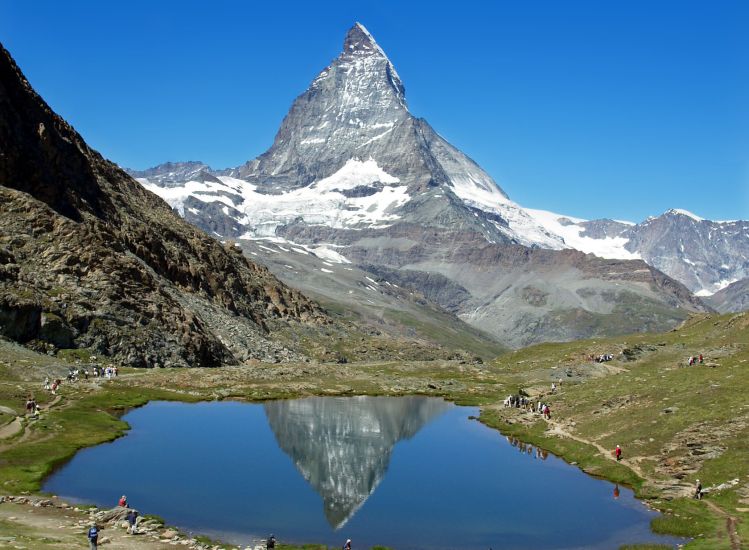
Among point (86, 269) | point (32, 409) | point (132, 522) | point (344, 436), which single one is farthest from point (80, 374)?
point (132, 522)

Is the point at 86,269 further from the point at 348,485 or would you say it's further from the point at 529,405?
the point at 348,485

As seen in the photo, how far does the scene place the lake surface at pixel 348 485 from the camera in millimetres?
55062

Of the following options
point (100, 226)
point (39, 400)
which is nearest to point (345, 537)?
point (39, 400)

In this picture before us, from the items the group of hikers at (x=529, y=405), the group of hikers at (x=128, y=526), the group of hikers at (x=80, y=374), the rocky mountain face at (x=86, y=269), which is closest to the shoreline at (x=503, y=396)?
the group of hikers at (x=80, y=374)

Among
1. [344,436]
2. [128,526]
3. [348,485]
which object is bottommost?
[128,526]

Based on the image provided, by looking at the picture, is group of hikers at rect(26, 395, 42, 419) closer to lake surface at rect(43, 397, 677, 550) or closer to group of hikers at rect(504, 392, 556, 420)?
lake surface at rect(43, 397, 677, 550)

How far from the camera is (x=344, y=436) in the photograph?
95.2 m

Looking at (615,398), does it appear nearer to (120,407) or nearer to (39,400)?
(120,407)

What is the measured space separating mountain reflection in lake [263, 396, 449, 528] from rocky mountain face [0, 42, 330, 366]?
3280 cm

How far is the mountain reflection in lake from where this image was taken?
2682 inches

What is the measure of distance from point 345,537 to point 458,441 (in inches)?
1720

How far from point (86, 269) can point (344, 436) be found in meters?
65.3

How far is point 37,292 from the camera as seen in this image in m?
119

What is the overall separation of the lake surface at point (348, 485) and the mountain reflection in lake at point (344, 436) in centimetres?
27
